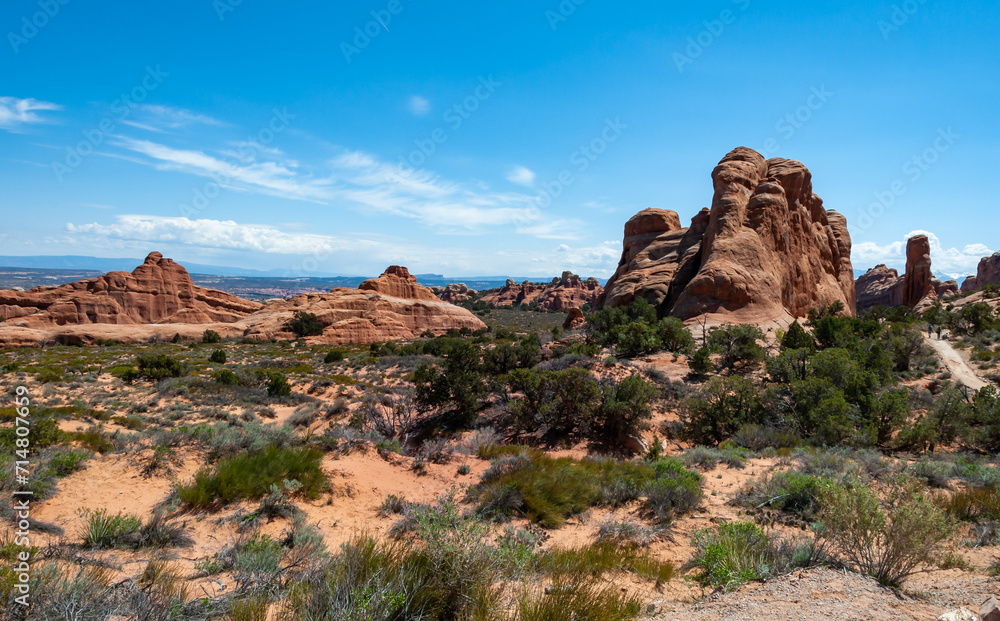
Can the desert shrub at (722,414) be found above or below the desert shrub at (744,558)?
below

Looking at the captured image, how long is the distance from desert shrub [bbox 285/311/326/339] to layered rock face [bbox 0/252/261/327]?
41.7 ft

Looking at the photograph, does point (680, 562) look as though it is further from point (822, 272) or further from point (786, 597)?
point (822, 272)

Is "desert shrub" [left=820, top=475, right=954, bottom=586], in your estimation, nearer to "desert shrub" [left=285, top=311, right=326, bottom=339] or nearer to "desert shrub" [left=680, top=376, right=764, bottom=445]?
"desert shrub" [left=680, top=376, right=764, bottom=445]

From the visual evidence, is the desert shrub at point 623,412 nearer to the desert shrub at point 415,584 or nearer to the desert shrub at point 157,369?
the desert shrub at point 415,584

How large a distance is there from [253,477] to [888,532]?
825 centimetres

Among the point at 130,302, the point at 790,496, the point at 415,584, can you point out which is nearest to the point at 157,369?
the point at 415,584

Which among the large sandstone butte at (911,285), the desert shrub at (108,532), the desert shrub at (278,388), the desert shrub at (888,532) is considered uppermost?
the large sandstone butte at (911,285)

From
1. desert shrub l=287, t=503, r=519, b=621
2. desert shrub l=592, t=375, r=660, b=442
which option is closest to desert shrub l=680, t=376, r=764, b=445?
desert shrub l=592, t=375, r=660, b=442

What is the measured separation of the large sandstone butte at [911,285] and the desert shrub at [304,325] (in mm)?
66727

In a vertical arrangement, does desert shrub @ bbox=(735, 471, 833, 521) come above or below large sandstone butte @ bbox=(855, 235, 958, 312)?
below

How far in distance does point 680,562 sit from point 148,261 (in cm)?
6286

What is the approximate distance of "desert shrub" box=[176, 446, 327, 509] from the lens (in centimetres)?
635

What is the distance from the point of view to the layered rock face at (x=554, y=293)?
299ft

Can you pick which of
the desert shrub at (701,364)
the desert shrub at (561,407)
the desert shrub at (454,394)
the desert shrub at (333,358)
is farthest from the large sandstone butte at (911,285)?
the desert shrub at (333,358)
